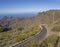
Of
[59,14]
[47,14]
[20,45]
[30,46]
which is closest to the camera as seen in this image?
[30,46]

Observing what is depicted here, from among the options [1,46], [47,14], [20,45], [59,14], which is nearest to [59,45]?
[20,45]

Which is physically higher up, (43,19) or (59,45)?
(59,45)

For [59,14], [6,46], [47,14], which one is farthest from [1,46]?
[47,14]

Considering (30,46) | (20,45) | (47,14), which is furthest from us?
(47,14)

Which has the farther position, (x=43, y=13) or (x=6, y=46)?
(x=43, y=13)

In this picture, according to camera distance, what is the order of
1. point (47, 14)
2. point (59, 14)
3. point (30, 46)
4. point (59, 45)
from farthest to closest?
point (47, 14)
point (59, 14)
point (59, 45)
point (30, 46)

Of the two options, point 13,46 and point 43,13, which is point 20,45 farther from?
point 43,13

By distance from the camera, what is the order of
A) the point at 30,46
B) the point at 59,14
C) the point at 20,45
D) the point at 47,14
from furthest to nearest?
the point at 47,14 → the point at 59,14 → the point at 20,45 → the point at 30,46

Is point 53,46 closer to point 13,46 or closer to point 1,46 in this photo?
point 13,46

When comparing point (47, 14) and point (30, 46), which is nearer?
point (30, 46)
